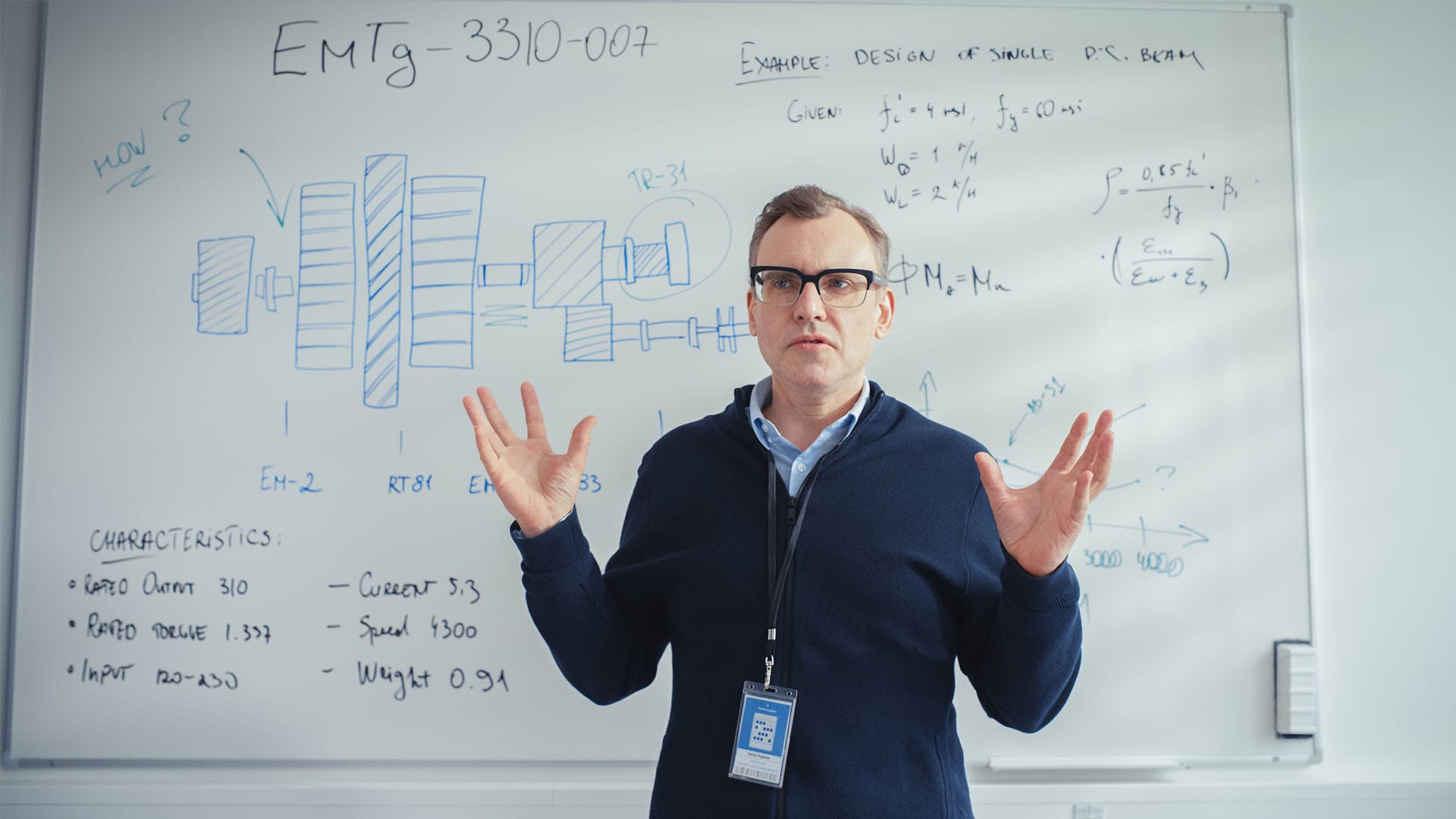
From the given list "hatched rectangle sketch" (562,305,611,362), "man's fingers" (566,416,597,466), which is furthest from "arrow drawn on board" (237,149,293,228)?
"man's fingers" (566,416,597,466)

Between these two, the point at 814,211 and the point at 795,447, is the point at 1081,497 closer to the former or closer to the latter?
the point at 795,447

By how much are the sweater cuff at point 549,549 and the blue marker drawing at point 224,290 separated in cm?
123

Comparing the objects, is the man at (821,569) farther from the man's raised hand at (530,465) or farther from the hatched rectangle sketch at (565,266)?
the hatched rectangle sketch at (565,266)

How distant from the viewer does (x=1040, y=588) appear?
→ 3.49 ft

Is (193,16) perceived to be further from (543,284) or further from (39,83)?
(543,284)

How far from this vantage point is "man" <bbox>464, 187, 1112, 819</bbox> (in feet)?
3.70

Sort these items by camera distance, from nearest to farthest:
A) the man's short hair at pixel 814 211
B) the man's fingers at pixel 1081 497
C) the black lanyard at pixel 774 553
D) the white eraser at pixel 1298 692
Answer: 1. the man's fingers at pixel 1081 497
2. the black lanyard at pixel 774 553
3. the man's short hair at pixel 814 211
4. the white eraser at pixel 1298 692

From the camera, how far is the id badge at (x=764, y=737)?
44.5 inches

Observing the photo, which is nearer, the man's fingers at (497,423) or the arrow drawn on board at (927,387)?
the man's fingers at (497,423)

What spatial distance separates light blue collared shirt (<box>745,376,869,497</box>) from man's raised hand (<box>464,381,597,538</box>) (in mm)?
264

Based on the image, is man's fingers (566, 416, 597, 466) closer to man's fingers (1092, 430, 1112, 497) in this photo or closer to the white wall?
man's fingers (1092, 430, 1112, 497)

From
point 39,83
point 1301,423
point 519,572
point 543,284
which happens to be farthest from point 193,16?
point 1301,423

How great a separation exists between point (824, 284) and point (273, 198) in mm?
1501

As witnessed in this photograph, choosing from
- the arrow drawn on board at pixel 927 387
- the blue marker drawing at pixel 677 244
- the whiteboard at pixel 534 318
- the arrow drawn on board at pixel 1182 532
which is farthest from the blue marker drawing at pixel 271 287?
the arrow drawn on board at pixel 1182 532
